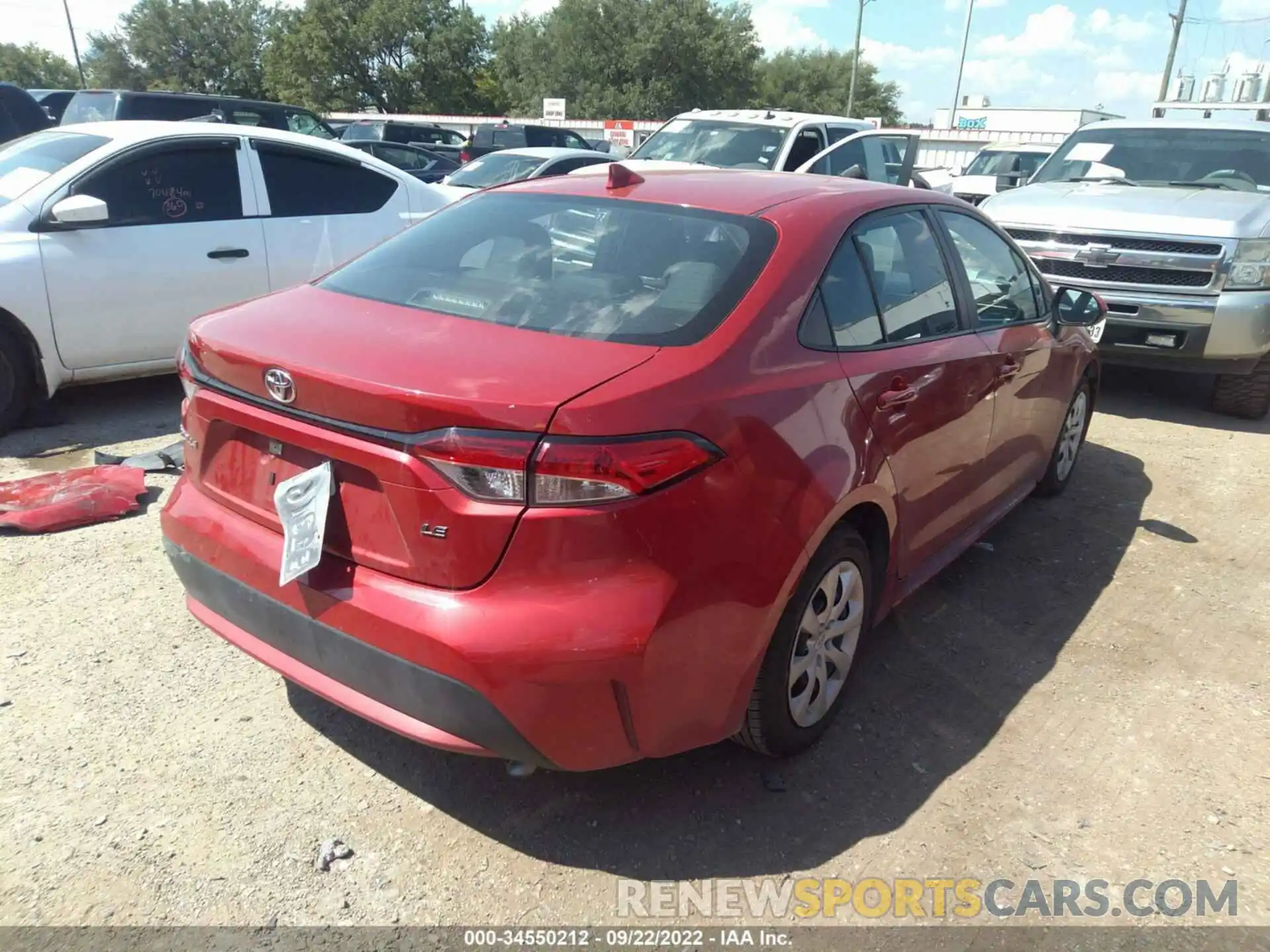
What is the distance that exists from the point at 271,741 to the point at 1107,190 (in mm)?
7205

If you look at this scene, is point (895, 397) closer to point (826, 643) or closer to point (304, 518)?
point (826, 643)

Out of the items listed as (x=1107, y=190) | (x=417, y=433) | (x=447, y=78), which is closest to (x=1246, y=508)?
(x=1107, y=190)

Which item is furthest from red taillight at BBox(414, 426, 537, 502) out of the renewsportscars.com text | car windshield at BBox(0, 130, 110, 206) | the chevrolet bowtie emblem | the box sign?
the box sign

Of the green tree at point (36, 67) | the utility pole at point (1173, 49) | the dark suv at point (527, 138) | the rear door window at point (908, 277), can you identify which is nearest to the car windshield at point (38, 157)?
the rear door window at point (908, 277)

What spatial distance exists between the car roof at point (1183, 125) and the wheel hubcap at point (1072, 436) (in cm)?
410

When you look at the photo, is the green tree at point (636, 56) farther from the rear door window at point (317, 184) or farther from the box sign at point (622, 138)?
the rear door window at point (317, 184)

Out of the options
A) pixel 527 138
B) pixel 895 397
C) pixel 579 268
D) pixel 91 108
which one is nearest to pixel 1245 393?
pixel 895 397

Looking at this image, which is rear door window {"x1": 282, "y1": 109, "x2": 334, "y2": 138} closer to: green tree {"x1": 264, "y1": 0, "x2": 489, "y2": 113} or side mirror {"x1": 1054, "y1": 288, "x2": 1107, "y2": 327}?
side mirror {"x1": 1054, "y1": 288, "x2": 1107, "y2": 327}

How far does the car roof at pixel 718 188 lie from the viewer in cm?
298

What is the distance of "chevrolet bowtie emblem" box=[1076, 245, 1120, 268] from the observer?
6.66 m

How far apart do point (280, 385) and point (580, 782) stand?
1.41 meters

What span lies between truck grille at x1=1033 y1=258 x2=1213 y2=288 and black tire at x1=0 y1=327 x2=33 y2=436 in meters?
6.68

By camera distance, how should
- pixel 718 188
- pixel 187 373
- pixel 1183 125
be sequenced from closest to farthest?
pixel 187 373 → pixel 718 188 → pixel 1183 125

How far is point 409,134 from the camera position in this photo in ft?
74.4
